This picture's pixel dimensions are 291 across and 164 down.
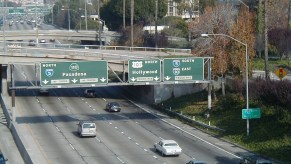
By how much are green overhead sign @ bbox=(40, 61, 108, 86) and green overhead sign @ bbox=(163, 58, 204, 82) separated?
5.36 meters

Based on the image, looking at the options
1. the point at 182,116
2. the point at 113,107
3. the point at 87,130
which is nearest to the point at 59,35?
the point at 113,107

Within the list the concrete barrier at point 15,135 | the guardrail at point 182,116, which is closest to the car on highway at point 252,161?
the guardrail at point 182,116

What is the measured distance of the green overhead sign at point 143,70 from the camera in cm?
6350

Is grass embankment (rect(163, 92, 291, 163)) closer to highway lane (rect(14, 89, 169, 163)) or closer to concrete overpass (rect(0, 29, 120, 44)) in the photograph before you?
highway lane (rect(14, 89, 169, 163))

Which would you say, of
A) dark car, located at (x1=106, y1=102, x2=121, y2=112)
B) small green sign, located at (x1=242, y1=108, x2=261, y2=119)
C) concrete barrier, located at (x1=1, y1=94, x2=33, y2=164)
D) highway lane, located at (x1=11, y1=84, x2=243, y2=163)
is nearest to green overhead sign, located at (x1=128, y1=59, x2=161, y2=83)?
highway lane, located at (x1=11, y1=84, x2=243, y2=163)

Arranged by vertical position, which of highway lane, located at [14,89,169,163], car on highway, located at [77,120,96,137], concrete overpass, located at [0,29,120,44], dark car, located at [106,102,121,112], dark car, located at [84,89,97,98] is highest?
concrete overpass, located at [0,29,120,44]

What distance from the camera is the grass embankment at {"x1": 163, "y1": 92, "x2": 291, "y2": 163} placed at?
169ft

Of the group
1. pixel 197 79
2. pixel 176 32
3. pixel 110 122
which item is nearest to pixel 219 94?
pixel 197 79

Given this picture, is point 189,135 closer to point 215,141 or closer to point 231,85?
point 215,141

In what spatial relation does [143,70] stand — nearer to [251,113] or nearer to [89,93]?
[251,113]

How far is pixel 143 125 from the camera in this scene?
214ft

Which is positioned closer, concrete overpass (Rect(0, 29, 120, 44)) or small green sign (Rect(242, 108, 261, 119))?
small green sign (Rect(242, 108, 261, 119))

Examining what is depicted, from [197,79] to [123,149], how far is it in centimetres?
1357

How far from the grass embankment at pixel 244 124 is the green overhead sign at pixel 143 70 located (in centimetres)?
589
